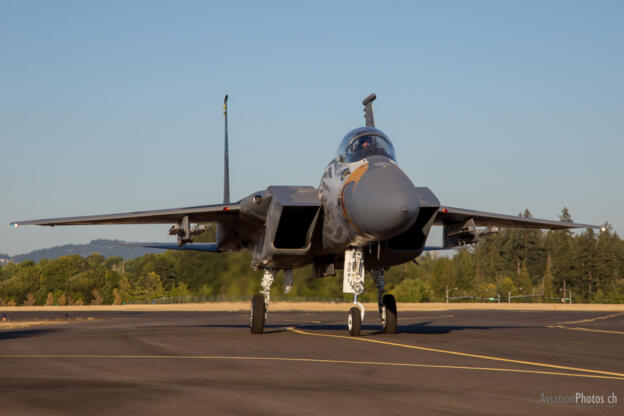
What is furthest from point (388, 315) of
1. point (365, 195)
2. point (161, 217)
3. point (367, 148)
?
point (161, 217)

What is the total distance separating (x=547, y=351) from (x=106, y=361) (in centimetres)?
688

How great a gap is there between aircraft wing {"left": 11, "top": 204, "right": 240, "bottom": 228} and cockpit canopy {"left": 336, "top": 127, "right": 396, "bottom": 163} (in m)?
3.46

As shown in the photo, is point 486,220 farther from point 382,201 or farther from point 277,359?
point 277,359

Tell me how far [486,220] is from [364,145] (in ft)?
16.8

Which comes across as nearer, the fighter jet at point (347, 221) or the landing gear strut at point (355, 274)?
the fighter jet at point (347, 221)

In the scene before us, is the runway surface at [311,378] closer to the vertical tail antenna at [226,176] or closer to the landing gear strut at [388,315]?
the landing gear strut at [388,315]

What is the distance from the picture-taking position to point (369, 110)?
1778cm

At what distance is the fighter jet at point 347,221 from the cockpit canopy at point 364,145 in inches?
0.8

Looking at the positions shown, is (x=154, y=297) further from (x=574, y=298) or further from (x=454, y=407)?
(x=454, y=407)

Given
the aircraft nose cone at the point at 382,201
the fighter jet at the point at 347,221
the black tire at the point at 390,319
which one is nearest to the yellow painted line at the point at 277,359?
the aircraft nose cone at the point at 382,201

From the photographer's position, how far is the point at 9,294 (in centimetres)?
10344

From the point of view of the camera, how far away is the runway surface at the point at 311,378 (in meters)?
6.11

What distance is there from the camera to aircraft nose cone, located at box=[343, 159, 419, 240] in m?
12.1

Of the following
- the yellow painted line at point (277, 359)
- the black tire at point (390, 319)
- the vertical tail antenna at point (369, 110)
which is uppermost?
the vertical tail antenna at point (369, 110)
